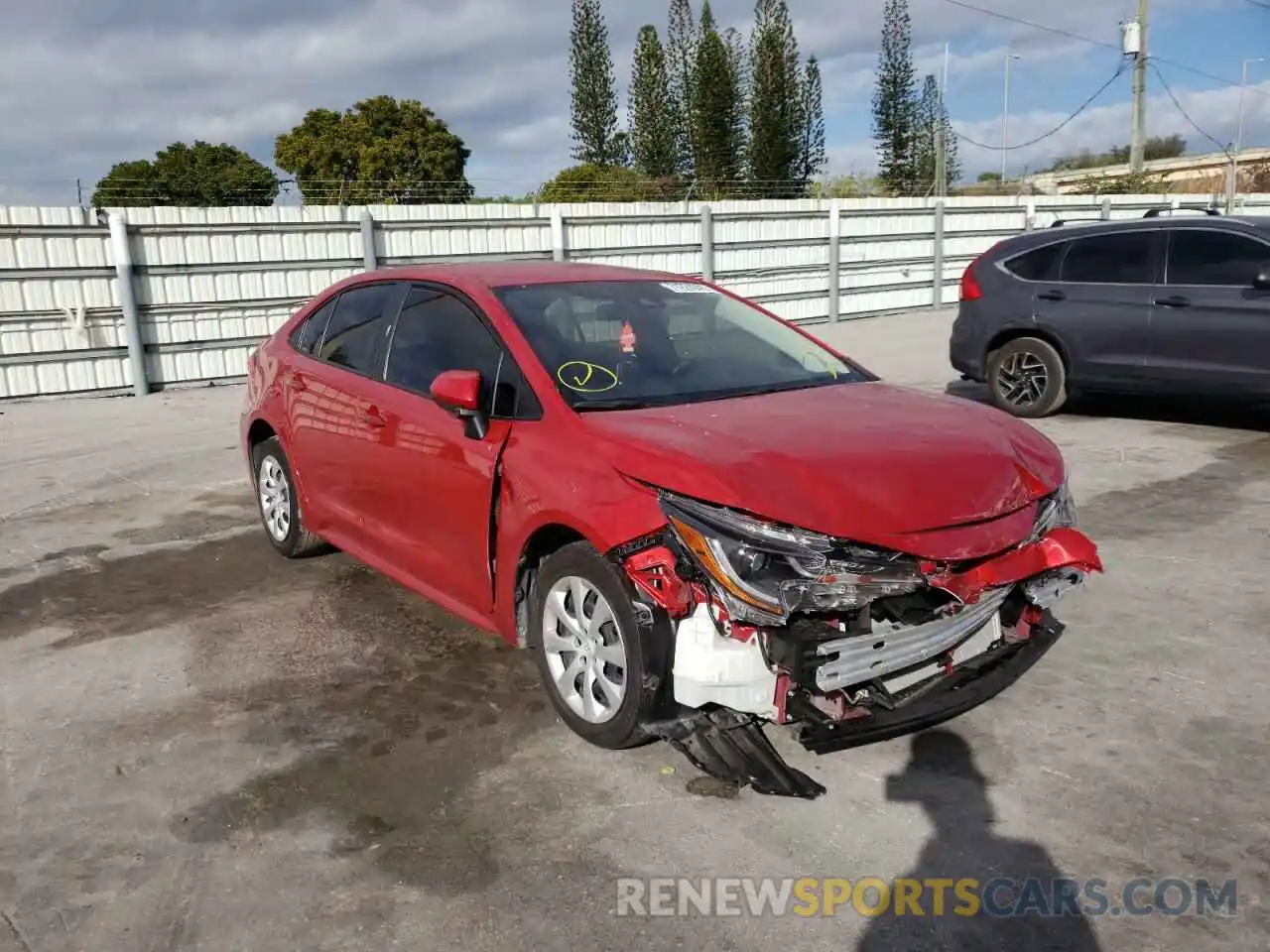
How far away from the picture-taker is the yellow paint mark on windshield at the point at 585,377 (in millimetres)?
3816

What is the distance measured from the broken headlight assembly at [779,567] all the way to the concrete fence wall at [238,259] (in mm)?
11188

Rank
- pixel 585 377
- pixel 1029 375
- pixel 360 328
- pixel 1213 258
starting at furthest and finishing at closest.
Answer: pixel 1029 375
pixel 1213 258
pixel 360 328
pixel 585 377

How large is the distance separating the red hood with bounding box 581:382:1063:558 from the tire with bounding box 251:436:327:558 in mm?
2529

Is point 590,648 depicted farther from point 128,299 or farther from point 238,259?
point 238,259

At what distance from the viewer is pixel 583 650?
3.44m

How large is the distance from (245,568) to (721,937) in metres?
3.94

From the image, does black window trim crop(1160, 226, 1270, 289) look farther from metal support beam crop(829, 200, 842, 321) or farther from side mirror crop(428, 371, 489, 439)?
metal support beam crop(829, 200, 842, 321)

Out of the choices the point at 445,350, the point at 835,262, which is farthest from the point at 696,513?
the point at 835,262

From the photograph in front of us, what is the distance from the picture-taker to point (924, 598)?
3.12m

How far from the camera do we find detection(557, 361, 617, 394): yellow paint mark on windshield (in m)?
3.82

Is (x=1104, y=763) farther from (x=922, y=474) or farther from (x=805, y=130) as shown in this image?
(x=805, y=130)

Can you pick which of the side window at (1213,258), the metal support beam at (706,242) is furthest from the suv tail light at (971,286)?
the metal support beam at (706,242)

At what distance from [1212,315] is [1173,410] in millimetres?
1832

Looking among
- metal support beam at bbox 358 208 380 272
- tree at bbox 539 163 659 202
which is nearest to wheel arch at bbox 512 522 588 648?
metal support beam at bbox 358 208 380 272
